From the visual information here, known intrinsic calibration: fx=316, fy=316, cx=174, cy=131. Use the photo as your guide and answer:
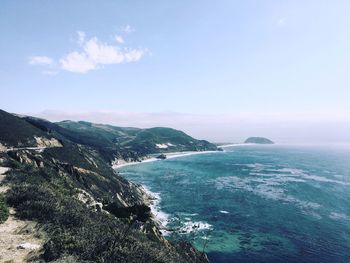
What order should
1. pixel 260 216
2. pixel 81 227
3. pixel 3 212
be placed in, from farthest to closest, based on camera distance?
pixel 260 216 → pixel 3 212 → pixel 81 227

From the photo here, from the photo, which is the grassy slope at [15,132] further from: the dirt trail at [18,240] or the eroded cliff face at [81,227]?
the dirt trail at [18,240]

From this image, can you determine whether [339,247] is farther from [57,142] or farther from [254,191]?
[57,142]

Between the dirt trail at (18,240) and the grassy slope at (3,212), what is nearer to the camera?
the dirt trail at (18,240)

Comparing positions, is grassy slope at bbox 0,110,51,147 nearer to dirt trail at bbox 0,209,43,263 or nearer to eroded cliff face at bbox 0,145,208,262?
eroded cliff face at bbox 0,145,208,262

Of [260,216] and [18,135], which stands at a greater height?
[18,135]

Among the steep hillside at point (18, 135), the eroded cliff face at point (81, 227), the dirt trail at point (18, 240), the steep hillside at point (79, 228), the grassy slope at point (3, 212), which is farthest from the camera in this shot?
the steep hillside at point (18, 135)

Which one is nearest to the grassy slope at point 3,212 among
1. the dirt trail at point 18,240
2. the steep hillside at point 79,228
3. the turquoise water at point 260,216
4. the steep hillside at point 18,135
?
the dirt trail at point 18,240

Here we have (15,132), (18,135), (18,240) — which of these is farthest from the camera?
(15,132)

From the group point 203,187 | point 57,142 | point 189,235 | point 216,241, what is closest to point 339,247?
point 216,241

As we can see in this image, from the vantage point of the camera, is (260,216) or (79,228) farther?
(260,216)

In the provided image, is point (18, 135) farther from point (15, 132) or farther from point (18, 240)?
point (18, 240)

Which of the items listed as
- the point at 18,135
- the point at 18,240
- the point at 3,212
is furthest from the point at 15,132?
the point at 18,240

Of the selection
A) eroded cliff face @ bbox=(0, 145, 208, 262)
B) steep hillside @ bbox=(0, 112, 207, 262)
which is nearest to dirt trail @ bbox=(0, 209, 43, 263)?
steep hillside @ bbox=(0, 112, 207, 262)

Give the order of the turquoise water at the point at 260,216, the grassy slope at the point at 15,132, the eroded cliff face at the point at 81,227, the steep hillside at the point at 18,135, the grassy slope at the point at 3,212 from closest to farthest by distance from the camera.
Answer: the eroded cliff face at the point at 81,227, the grassy slope at the point at 3,212, the turquoise water at the point at 260,216, the steep hillside at the point at 18,135, the grassy slope at the point at 15,132
